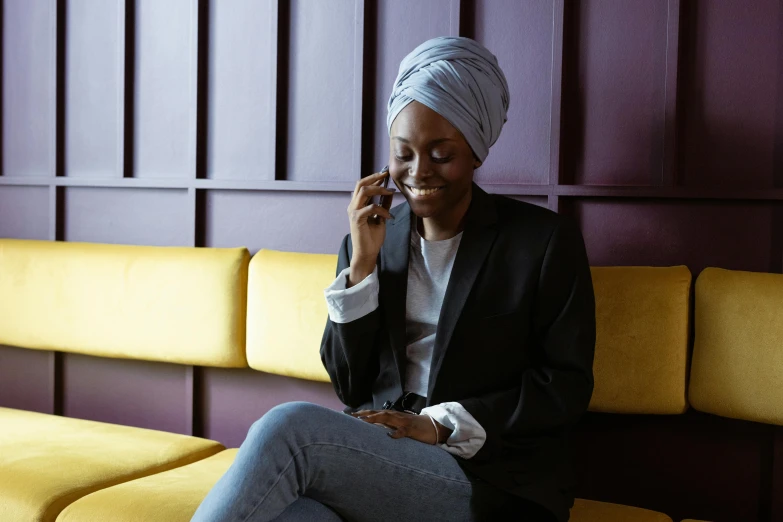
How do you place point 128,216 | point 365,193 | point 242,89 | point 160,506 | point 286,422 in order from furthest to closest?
point 128,216
point 242,89
point 365,193
point 160,506
point 286,422

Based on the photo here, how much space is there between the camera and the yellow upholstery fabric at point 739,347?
6.38 feet

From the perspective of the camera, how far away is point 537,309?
186 cm

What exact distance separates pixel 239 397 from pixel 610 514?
1280 millimetres

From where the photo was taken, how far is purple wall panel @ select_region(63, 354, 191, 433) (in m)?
2.89

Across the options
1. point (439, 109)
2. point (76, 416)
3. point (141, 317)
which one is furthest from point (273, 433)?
point (76, 416)

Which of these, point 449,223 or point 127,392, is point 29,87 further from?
point 449,223

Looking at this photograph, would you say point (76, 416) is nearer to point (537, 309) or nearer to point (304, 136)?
point (304, 136)

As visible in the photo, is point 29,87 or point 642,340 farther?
point 29,87

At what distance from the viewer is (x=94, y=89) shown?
9.85ft

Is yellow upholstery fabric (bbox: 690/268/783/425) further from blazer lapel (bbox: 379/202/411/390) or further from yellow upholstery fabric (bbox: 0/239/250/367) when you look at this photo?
yellow upholstery fabric (bbox: 0/239/250/367)

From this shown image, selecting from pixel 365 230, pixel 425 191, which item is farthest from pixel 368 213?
pixel 425 191

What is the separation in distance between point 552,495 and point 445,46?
0.97 m

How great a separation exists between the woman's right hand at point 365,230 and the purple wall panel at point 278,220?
54cm

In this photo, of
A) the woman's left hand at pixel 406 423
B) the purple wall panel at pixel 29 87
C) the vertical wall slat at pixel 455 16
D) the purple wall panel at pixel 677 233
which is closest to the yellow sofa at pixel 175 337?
the purple wall panel at pixel 677 233
